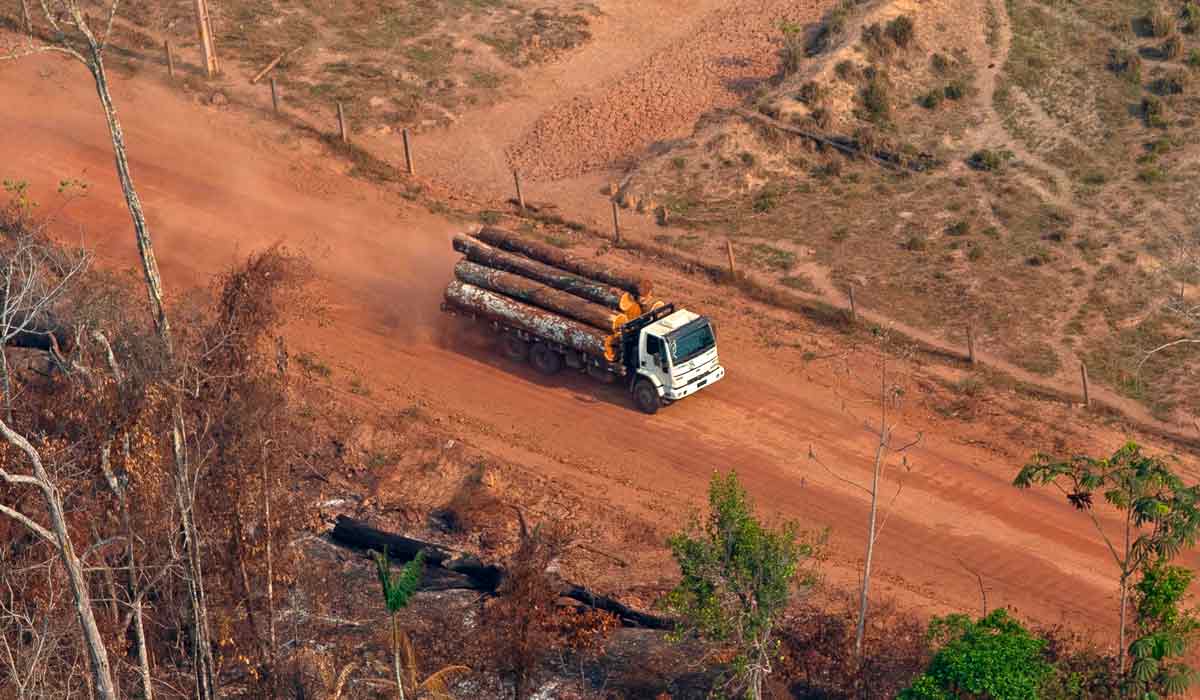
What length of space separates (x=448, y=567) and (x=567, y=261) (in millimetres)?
10023

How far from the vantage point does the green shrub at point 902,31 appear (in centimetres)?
5244

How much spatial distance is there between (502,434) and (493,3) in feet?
89.2

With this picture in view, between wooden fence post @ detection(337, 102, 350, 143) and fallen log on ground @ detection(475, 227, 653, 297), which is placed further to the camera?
wooden fence post @ detection(337, 102, 350, 143)

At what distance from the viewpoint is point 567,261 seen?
37125 mm

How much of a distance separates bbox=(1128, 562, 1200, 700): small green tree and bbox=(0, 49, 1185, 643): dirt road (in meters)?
5.15

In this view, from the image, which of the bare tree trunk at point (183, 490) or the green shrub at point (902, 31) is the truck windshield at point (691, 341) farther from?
the green shrub at point (902, 31)

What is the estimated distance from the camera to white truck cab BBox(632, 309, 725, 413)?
113 feet

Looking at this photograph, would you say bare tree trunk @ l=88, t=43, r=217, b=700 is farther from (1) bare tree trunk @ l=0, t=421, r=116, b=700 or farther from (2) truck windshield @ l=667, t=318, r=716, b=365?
(2) truck windshield @ l=667, t=318, r=716, b=365

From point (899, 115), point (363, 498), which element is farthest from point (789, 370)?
point (899, 115)

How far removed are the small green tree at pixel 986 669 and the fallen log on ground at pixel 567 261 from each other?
45.8ft

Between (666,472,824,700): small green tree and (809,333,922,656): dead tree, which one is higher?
(666,472,824,700): small green tree

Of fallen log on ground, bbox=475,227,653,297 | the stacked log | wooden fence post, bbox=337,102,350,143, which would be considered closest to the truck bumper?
the stacked log

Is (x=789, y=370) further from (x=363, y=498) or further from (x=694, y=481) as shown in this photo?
(x=363, y=498)

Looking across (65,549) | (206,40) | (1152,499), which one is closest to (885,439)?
(1152,499)
